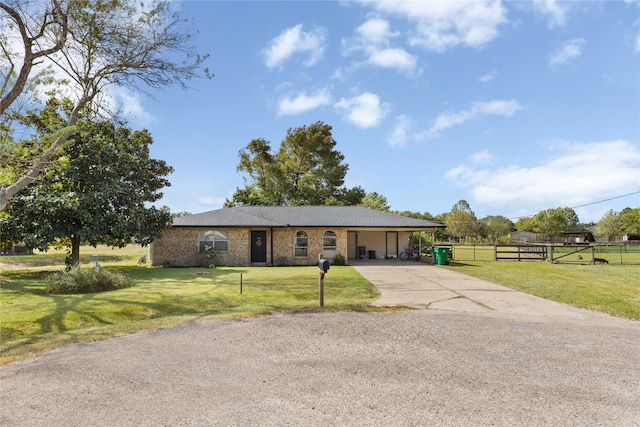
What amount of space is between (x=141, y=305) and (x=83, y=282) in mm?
3733

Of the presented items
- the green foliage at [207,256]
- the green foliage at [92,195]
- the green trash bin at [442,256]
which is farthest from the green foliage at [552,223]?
the green foliage at [92,195]

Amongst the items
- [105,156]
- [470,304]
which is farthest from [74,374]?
[105,156]

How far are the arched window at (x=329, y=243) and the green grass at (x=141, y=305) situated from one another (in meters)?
8.83

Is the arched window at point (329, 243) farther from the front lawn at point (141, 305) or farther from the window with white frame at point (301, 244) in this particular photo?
the front lawn at point (141, 305)

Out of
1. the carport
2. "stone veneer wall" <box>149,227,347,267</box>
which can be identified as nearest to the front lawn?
"stone veneer wall" <box>149,227,347,267</box>

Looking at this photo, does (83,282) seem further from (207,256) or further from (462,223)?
(462,223)

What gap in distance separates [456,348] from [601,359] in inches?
79.1

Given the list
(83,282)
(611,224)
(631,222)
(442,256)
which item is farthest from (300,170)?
(631,222)

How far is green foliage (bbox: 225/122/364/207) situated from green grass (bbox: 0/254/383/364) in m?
30.3

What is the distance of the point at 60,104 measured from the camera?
741 inches

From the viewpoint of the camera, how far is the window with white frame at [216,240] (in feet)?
73.2

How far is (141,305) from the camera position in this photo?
9.12 m

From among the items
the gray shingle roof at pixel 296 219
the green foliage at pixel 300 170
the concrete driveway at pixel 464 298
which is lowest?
the concrete driveway at pixel 464 298

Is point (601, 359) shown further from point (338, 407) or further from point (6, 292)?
point (6, 292)
